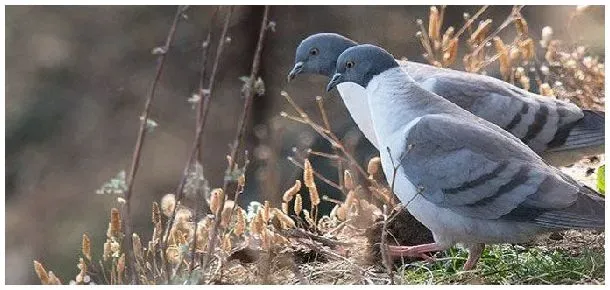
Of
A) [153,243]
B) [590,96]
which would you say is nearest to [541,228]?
[153,243]

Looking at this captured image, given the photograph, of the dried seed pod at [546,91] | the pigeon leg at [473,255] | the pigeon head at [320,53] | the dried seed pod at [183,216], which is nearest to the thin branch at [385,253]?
the pigeon leg at [473,255]

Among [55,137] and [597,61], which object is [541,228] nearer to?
[597,61]

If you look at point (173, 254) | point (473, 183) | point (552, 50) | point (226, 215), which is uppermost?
point (552, 50)

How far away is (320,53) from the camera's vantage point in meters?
3.98

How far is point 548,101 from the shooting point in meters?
3.99

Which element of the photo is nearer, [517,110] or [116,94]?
[517,110]

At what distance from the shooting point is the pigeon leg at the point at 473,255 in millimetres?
3385

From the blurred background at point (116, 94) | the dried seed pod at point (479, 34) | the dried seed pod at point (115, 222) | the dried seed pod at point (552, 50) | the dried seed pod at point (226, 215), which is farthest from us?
the blurred background at point (116, 94)

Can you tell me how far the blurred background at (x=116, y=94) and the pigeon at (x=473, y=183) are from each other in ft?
8.63

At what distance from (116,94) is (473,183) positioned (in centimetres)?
377

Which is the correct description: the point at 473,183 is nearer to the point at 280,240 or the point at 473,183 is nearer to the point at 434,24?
the point at 280,240

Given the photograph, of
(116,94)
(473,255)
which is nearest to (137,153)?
(473,255)

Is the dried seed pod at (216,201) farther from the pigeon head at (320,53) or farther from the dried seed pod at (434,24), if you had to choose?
the dried seed pod at (434,24)

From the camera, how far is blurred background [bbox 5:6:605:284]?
614 cm
